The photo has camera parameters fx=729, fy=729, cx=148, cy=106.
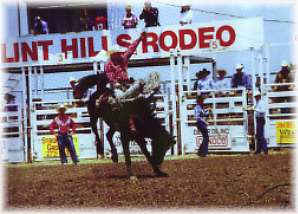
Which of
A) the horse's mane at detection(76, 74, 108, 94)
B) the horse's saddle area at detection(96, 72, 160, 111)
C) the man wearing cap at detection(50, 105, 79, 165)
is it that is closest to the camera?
the horse's saddle area at detection(96, 72, 160, 111)

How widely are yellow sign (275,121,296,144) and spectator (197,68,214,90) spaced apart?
0.93m

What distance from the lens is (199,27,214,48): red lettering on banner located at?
26.6 ft

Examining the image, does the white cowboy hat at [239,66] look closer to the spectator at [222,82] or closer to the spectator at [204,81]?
the spectator at [222,82]

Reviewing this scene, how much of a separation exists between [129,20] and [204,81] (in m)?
1.19

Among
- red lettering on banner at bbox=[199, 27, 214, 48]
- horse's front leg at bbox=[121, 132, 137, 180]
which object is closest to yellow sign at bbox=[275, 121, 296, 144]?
red lettering on banner at bbox=[199, 27, 214, 48]

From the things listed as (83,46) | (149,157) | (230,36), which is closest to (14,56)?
(83,46)

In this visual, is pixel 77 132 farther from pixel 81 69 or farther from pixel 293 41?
pixel 293 41

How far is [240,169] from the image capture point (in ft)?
26.5

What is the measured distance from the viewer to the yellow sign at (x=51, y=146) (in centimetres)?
904

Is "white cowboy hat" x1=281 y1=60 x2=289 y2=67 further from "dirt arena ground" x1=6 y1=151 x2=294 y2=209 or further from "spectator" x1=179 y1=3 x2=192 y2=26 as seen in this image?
"spectator" x1=179 y1=3 x2=192 y2=26

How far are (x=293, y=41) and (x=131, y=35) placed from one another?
193 cm

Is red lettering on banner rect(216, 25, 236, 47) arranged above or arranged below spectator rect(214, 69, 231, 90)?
above

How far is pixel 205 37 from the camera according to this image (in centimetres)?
813

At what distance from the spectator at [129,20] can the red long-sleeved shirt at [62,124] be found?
1685 millimetres
